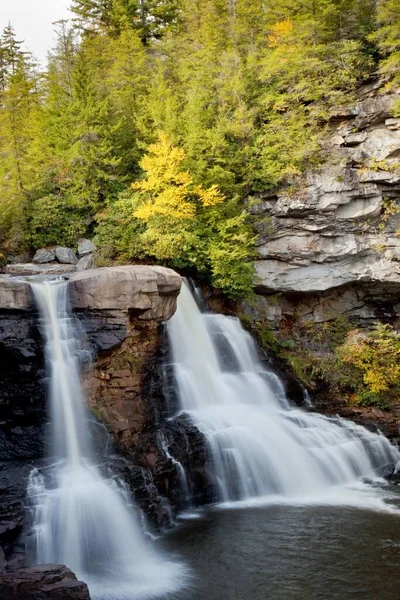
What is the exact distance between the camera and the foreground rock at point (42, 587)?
694 cm

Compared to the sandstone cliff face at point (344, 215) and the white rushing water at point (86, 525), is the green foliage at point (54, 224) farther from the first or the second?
the white rushing water at point (86, 525)

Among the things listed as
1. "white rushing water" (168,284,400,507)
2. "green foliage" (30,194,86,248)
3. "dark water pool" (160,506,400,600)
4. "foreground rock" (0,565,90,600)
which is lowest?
"dark water pool" (160,506,400,600)

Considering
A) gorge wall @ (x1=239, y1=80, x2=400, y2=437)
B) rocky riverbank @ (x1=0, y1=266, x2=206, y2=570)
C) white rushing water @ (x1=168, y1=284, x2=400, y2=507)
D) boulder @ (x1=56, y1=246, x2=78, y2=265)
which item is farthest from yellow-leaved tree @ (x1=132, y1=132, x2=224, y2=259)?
rocky riverbank @ (x1=0, y1=266, x2=206, y2=570)

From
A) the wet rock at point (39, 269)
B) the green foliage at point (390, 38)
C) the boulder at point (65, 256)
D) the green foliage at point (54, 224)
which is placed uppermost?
the green foliage at point (390, 38)

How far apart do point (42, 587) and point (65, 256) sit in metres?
13.0

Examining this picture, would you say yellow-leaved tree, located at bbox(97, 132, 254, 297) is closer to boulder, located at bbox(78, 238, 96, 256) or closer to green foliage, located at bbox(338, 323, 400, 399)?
boulder, located at bbox(78, 238, 96, 256)

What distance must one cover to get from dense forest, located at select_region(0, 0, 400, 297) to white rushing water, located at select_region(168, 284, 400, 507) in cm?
274

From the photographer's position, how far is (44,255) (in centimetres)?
1842

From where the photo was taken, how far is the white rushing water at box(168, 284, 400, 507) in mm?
11914

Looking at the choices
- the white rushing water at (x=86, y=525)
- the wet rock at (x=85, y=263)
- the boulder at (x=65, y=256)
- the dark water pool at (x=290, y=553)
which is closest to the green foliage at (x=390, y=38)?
the wet rock at (x=85, y=263)

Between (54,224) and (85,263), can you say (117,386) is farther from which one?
(54,224)

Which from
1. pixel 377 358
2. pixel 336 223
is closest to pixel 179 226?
pixel 336 223

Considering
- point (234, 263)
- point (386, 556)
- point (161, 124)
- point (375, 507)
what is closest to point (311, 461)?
point (375, 507)

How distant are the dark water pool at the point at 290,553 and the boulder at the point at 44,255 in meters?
11.3
